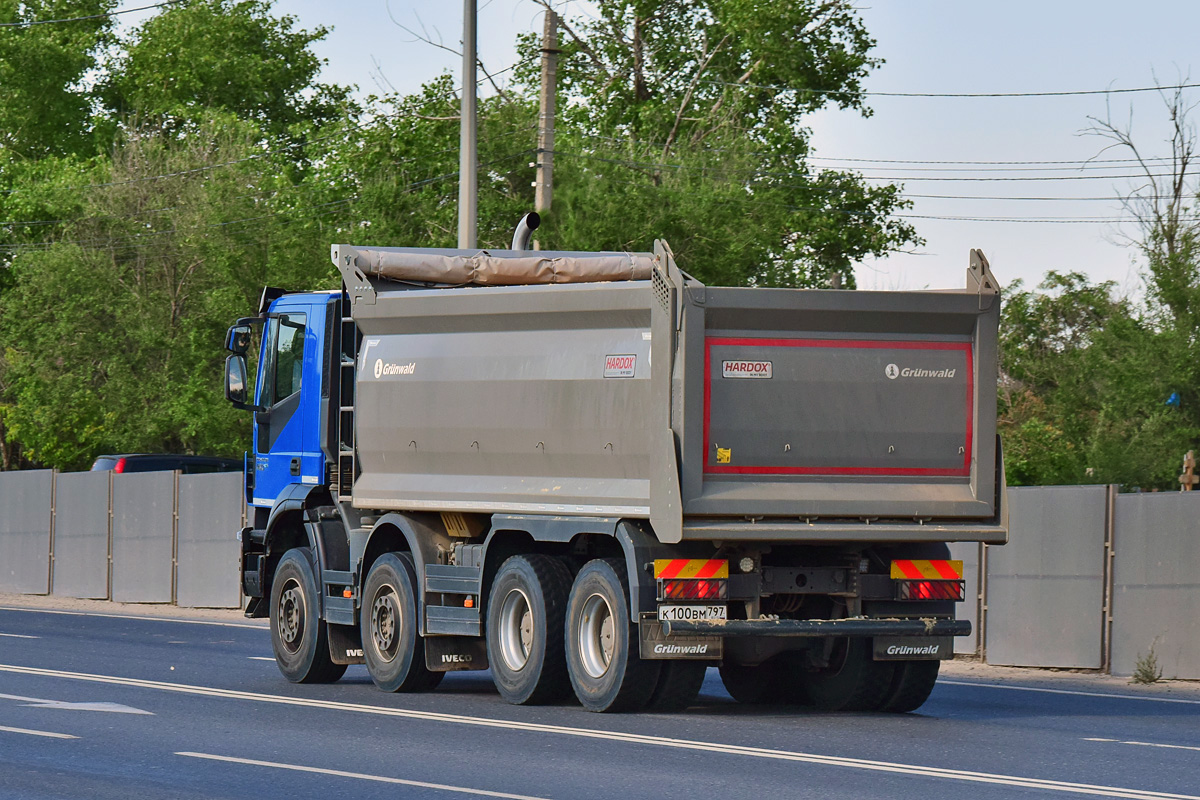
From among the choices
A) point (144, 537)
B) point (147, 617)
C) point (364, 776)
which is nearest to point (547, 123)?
point (147, 617)

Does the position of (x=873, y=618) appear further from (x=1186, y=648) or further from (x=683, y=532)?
(x=1186, y=648)

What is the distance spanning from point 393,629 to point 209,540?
47.0ft

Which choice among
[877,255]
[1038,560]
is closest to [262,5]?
[877,255]

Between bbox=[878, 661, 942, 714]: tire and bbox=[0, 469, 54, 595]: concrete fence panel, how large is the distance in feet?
70.9

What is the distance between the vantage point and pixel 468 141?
2459 centimetres

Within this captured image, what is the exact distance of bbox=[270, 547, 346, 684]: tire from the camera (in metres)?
16.4

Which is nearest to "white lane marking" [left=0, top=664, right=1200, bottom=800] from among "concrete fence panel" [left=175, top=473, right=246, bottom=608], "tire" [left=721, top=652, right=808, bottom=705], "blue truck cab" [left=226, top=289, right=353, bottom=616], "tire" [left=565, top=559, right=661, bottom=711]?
"tire" [left=565, top=559, right=661, bottom=711]

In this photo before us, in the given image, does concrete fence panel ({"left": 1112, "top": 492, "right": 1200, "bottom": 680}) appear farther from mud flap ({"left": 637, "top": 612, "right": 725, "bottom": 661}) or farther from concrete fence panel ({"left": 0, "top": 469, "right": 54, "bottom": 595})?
concrete fence panel ({"left": 0, "top": 469, "right": 54, "bottom": 595})

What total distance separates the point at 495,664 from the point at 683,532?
2.38 metres

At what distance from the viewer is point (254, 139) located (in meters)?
51.6

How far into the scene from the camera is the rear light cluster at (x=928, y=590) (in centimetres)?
1370

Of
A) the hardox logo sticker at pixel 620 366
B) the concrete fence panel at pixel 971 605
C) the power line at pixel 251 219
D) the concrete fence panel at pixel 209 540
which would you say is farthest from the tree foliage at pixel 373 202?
the hardox logo sticker at pixel 620 366

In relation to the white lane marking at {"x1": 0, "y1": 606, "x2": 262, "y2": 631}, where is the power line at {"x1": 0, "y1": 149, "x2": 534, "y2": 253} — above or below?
above

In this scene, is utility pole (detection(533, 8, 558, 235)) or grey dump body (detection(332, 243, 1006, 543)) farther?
utility pole (detection(533, 8, 558, 235))
